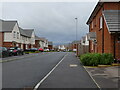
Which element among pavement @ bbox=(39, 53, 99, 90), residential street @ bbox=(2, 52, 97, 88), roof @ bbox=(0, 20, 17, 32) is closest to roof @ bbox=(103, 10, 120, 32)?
residential street @ bbox=(2, 52, 97, 88)

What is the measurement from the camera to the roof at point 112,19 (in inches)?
Answer: 493

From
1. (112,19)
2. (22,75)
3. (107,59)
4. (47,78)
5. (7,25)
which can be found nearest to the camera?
(47,78)

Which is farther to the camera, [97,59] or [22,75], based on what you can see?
[97,59]

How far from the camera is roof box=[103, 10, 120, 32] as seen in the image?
12523 millimetres

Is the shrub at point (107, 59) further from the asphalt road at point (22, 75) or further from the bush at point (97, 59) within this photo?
the asphalt road at point (22, 75)

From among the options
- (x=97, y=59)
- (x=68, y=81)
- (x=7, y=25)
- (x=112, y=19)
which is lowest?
(x=68, y=81)

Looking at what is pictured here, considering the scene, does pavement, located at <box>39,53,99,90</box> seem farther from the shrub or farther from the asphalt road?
the shrub

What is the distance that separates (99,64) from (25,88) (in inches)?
324

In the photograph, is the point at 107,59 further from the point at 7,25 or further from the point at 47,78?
the point at 7,25

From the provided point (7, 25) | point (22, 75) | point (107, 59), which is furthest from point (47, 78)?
point (7, 25)

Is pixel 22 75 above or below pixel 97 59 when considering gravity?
below

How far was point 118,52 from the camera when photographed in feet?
45.1

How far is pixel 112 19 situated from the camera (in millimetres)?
13523

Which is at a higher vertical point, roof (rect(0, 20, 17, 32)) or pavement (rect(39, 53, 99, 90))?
roof (rect(0, 20, 17, 32))
